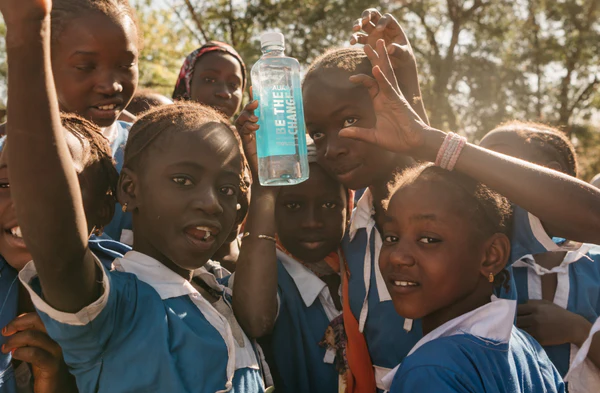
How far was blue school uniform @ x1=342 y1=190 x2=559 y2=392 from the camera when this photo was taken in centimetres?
245

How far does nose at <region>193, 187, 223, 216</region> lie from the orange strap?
2.99 feet

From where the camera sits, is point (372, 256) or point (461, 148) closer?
point (461, 148)

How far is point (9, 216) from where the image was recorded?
6.93ft

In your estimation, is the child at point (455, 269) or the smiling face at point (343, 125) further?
the smiling face at point (343, 125)

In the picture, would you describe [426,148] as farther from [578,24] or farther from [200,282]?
[578,24]

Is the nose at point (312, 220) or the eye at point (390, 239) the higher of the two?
the eye at point (390, 239)

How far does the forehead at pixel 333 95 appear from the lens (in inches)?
108

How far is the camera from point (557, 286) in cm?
289

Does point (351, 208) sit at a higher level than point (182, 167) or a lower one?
lower

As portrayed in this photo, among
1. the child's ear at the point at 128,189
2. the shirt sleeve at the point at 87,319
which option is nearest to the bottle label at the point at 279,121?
the child's ear at the point at 128,189

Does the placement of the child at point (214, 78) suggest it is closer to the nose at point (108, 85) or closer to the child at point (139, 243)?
the nose at point (108, 85)

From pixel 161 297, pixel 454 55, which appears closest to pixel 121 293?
pixel 161 297

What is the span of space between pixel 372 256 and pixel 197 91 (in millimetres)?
2492

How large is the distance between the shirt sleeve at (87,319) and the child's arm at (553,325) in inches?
69.2
